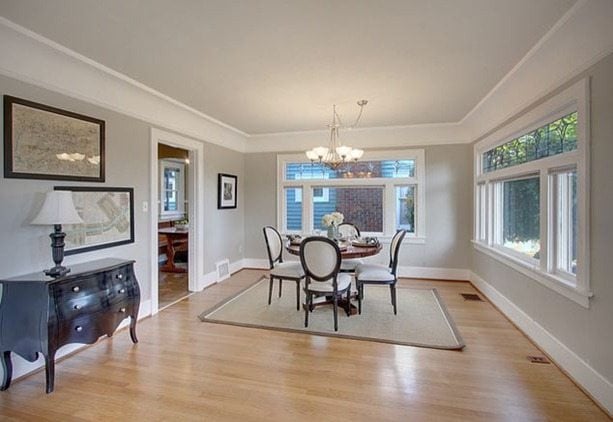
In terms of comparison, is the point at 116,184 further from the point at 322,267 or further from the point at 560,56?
the point at 560,56

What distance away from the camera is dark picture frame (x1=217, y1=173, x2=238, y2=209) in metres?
5.31

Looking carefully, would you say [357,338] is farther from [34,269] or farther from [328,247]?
[34,269]

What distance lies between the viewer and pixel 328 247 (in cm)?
322

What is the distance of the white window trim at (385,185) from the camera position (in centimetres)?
541

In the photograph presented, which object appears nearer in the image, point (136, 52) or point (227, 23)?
point (227, 23)

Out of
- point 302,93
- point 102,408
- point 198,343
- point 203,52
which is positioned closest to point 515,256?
point 302,93

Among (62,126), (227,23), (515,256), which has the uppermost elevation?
(227,23)

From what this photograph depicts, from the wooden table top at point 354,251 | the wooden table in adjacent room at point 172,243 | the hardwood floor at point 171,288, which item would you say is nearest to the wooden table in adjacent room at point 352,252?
the wooden table top at point 354,251

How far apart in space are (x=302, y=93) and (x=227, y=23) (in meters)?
1.53

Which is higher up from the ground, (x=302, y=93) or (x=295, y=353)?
(x=302, y=93)

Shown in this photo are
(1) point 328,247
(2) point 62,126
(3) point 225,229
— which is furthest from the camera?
(3) point 225,229

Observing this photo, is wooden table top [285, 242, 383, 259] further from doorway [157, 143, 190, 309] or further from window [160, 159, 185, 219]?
window [160, 159, 185, 219]

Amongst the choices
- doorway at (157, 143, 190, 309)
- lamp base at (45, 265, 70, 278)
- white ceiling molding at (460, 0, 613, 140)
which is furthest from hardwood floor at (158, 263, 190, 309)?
white ceiling molding at (460, 0, 613, 140)

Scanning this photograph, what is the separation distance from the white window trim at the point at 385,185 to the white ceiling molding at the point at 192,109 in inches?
36.7
